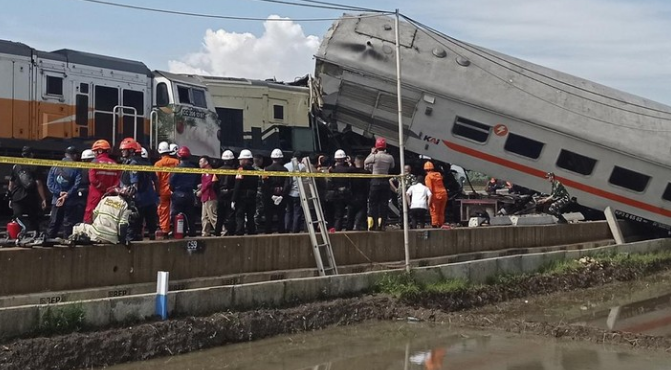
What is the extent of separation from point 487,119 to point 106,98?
29.7 feet

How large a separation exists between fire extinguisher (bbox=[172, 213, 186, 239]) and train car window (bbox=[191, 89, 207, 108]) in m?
7.32

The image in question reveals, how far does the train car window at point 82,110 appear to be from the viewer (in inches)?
646

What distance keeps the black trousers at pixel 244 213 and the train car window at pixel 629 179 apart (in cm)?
1095

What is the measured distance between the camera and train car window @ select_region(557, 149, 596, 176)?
20031mm

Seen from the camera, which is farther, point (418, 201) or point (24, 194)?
point (418, 201)

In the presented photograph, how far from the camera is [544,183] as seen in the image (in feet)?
66.0

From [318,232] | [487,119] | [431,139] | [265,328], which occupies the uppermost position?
[487,119]

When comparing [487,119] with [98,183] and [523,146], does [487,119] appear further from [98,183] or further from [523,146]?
[98,183]

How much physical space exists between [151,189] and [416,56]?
9.85 m

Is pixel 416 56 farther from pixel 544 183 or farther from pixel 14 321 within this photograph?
pixel 14 321

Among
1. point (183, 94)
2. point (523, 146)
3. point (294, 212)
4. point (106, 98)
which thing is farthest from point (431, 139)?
point (106, 98)

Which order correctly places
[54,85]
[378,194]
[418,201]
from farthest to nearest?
[418,201]
[54,85]
[378,194]

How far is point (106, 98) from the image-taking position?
670 inches

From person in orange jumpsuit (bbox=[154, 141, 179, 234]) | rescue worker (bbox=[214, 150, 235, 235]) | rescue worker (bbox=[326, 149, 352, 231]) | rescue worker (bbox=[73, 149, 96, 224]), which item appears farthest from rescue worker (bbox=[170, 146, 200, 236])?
rescue worker (bbox=[326, 149, 352, 231])
